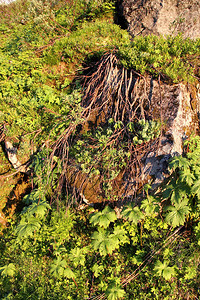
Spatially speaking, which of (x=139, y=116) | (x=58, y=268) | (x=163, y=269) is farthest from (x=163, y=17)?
(x=58, y=268)

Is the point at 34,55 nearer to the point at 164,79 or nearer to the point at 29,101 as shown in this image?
the point at 29,101

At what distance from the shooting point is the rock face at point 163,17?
474 cm

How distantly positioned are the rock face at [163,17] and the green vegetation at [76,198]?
2.05 ft

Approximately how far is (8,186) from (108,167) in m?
2.51

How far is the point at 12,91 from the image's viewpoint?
4.65 meters

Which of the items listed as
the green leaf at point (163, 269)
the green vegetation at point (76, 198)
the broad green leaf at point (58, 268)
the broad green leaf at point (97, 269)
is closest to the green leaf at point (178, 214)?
the green vegetation at point (76, 198)

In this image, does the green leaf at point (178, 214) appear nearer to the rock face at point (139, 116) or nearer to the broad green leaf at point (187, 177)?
the broad green leaf at point (187, 177)

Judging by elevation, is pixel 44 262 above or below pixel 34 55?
below

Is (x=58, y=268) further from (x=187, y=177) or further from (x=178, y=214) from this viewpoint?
(x=187, y=177)

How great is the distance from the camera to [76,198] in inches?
135

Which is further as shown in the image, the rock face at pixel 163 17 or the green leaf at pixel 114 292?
the rock face at pixel 163 17

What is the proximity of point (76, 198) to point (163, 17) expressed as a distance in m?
4.89

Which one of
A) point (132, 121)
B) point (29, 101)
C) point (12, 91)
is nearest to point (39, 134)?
point (29, 101)

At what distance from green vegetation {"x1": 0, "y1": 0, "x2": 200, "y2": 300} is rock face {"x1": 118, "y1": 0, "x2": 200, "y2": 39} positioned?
0.62 m
